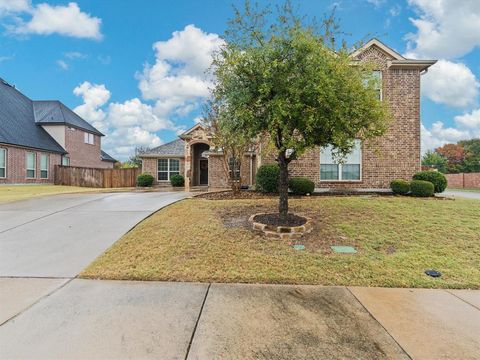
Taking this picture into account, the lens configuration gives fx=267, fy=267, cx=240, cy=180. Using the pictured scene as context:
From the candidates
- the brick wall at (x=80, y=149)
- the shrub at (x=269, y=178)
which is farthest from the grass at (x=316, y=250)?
the brick wall at (x=80, y=149)

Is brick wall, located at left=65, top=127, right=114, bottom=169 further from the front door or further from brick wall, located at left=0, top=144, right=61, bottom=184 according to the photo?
the front door

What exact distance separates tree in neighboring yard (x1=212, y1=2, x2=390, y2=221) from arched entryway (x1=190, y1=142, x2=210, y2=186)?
53.0ft

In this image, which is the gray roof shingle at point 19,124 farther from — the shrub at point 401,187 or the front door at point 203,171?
the shrub at point 401,187

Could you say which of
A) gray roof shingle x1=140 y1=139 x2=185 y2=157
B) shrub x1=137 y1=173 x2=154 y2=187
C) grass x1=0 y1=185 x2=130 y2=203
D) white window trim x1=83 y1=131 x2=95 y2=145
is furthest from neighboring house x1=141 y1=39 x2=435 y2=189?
white window trim x1=83 y1=131 x2=95 y2=145

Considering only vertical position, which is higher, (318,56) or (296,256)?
(318,56)

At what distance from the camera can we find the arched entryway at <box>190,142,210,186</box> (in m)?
22.5

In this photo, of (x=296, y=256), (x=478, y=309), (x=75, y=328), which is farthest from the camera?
(x=296, y=256)

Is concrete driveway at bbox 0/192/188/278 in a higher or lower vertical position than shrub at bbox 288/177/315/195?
lower

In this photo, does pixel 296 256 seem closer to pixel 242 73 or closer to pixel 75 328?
pixel 75 328

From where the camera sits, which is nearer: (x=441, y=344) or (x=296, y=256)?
(x=441, y=344)

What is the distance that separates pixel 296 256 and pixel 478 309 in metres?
2.67

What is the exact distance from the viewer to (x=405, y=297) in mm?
3836

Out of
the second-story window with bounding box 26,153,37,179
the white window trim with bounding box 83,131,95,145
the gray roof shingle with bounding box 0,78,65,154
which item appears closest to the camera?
the gray roof shingle with bounding box 0,78,65,154

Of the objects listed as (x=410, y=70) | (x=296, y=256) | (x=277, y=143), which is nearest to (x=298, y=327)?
(x=296, y=256)
